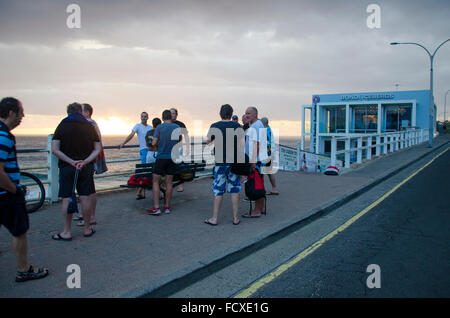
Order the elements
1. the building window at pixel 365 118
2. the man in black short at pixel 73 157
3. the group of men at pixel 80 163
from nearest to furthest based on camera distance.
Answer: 1. the group of men at pixel 80 163
2. the man in black short at pixel 73 157
3. the building window at pixel 365 118

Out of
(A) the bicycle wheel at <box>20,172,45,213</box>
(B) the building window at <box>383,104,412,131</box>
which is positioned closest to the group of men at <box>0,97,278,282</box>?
(A) the bicycle wheel at <box>20,172,45,213</box>

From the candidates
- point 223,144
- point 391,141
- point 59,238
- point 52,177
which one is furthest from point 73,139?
point 391,141

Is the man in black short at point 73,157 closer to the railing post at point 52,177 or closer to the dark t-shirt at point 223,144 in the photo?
the dark t-shirt at point 223,144

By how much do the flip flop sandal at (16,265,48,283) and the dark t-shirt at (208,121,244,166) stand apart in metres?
2.91

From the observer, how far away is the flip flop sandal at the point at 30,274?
11.6ft

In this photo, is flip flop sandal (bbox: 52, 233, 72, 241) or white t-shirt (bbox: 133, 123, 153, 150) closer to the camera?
flip flop sandal (bbox: 52, 233, 72, 241)

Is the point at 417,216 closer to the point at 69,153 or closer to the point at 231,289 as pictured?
the point at 231,289

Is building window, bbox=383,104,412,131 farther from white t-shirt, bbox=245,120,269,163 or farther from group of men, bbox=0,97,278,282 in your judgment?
white t-shirt, bbox=245,120,269,163

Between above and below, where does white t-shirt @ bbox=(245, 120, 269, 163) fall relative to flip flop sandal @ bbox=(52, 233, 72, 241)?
above

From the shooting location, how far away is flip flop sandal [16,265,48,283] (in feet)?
11.6

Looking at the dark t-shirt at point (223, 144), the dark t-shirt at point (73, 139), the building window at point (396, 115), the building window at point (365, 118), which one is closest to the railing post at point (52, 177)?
the dark t-shirt at point (73, 139)

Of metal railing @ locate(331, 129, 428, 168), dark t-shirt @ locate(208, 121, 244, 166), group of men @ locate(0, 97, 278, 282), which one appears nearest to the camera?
group of men @ locate(0, 97, 278, 282)
